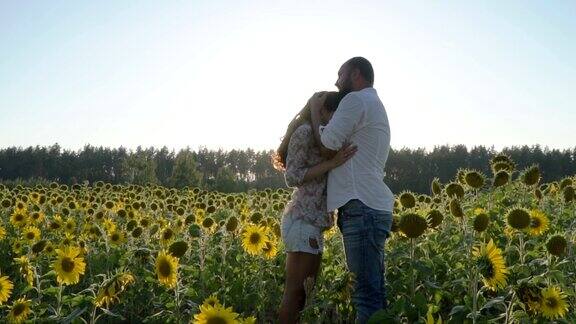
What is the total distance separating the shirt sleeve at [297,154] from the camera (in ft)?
12.2

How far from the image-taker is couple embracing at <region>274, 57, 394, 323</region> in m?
3.37

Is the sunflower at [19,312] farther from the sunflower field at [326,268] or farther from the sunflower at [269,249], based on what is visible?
the sunflower at [269,249]

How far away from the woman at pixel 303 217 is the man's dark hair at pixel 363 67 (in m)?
0.22

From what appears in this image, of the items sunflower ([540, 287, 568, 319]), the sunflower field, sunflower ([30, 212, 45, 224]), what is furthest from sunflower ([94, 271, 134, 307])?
sunflower ([30, 212, 45, 224])

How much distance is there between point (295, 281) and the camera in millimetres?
3732

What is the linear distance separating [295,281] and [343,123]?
1.07 metres

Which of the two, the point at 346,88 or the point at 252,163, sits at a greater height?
the point at 252,163

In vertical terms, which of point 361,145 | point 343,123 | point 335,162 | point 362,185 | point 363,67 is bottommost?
point 362,185

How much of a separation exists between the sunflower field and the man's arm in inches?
24.2

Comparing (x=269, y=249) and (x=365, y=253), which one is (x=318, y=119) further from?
(x=269, y=249)

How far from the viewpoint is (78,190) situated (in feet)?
45.7

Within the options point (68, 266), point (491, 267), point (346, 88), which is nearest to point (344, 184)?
point (346, 88)

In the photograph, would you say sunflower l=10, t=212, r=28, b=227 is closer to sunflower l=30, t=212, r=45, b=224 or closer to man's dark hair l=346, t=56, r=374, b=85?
sunflower l=30, t=212, r=45, b=224

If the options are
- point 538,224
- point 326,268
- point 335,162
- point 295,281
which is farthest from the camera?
point 326,268
